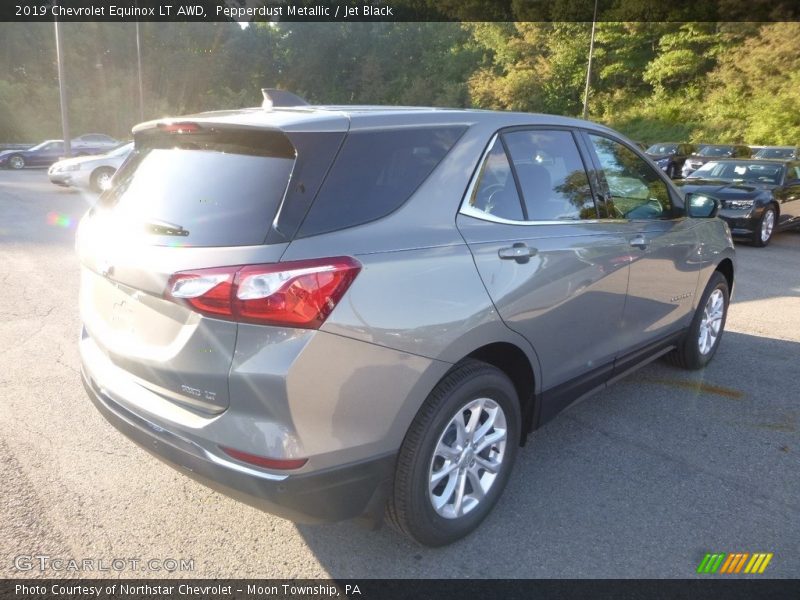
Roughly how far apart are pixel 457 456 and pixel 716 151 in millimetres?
21176

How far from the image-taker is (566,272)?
303cm

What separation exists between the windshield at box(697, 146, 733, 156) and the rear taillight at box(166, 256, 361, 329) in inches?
835

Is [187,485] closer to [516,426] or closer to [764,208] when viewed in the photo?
[516,426]

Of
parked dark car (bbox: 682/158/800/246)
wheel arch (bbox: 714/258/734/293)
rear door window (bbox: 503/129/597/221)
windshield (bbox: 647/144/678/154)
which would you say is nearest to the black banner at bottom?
rear door window (bbox: 503/129/597/221)

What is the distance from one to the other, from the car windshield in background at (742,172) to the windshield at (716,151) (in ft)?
27.4

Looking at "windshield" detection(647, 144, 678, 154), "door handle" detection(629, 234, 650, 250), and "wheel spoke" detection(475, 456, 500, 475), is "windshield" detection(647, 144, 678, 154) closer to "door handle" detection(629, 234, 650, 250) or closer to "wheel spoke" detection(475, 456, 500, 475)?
"door handle" detection(629, 234, 650, 250)

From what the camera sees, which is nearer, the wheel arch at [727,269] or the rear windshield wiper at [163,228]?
the rear windshield wiper at [163,228]

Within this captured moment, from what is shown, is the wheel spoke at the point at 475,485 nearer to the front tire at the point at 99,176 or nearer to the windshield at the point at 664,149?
the front tire at the point at 99,176

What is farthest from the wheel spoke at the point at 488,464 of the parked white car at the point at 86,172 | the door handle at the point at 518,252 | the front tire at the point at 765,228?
the parked white car at the point at 86,172

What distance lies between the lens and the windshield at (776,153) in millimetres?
19312

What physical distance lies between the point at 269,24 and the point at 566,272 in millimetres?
61947

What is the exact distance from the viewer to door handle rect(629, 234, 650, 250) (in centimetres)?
358

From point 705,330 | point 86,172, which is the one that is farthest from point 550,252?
point 86,172

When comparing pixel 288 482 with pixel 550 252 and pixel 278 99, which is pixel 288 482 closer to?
pixel 550 252
